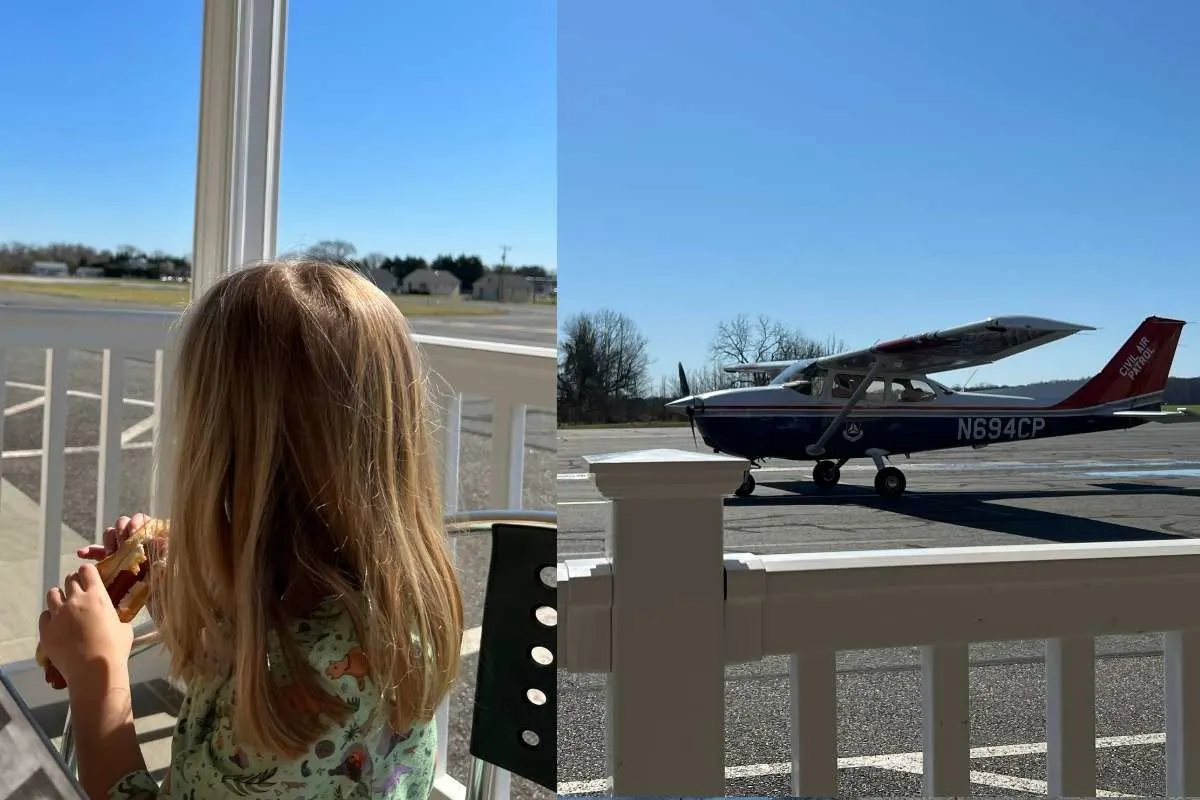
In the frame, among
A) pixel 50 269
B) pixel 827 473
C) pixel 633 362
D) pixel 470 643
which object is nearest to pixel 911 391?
pixel 827 473

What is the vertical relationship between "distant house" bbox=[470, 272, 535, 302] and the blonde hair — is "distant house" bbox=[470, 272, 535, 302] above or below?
above

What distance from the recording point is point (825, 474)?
457 inches

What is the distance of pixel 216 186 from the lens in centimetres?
117

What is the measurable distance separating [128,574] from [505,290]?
406 centimetres

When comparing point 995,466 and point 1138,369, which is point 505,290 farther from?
point 995,466

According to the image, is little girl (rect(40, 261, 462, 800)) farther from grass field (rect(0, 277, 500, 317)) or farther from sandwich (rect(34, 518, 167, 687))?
grass field (rect(0, 277, 500, 317))

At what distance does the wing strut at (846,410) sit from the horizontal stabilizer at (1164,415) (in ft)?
8.65

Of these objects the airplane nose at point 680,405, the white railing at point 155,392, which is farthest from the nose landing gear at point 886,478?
the white railing at point 155,392

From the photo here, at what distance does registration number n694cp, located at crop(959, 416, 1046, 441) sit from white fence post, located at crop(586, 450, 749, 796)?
10499mm

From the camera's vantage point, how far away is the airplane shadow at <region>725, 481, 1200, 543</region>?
11.6m

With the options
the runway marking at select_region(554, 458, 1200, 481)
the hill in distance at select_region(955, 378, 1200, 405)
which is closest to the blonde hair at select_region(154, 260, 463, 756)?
the runway marking at select_region(554, 458, 1200, 481)

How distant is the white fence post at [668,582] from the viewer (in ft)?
2.29

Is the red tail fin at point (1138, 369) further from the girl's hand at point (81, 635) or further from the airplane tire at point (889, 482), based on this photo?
the girl's hand at point (81, 635)

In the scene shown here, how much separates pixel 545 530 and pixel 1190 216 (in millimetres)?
19968
